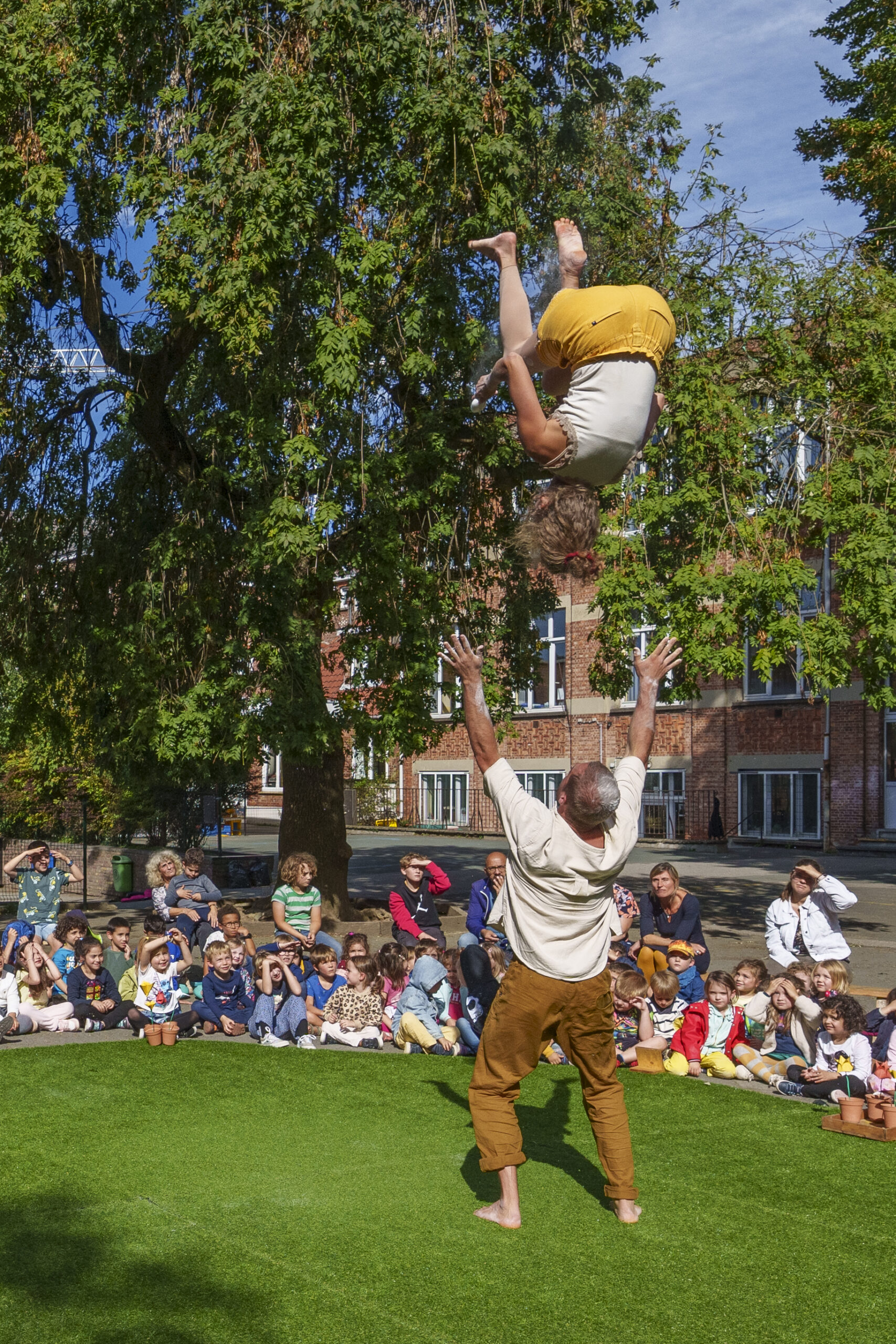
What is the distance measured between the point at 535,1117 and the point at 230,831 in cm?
3689

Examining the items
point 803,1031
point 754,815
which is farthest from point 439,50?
point 754,815

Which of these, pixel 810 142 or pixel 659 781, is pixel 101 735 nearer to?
pixel 810 142

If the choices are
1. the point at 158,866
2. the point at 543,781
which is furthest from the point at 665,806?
the point at 158,866

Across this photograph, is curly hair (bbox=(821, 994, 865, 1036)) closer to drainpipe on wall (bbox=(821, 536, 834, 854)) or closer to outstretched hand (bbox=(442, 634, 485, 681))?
outstretched hand (bbox=(442, 634, 485, 681))

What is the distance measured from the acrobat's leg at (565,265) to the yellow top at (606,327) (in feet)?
0.44

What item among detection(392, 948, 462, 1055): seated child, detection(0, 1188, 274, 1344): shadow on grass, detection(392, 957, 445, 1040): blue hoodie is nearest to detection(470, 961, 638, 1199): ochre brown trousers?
detection(0, 1188, 274, 1344): shadow on grass

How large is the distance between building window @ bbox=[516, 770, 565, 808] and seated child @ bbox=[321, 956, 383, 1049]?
2719cm

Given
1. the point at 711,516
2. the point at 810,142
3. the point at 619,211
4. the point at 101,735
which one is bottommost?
the point at 101,735

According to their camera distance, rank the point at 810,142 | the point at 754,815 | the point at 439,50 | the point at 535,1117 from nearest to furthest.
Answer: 1. the point at 535,1117
2. the point at 439,50
3. the point at 810,142
4. the point at 754,815

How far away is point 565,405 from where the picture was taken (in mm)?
4945

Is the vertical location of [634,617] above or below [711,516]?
below

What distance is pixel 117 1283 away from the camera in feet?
16.3

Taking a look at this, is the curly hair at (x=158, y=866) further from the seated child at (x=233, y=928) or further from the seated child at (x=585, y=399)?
the seated child at (x=585, y=399)

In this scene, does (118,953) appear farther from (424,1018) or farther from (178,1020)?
(424,1018)
